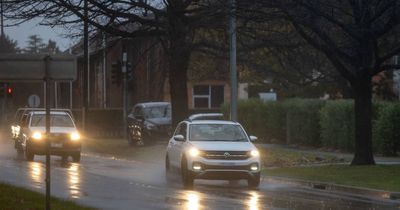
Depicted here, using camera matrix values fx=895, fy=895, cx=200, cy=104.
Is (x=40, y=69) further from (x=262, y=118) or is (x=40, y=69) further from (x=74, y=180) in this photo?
(x=262, y=118)

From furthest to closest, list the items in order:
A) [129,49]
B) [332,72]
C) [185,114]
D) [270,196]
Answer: [129,49]
[332,72]
[185,114]
[270,196]

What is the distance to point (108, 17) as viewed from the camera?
32031 mm

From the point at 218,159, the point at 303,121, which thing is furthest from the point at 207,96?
the point at 218,159

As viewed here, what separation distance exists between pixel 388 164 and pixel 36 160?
12.5 metres

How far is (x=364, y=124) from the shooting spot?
86.5 feet

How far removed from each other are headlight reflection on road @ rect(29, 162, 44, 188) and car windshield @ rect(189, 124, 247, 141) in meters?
3.99

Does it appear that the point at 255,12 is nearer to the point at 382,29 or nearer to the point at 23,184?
the point at 382,29

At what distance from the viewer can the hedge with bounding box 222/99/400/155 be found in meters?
32.4

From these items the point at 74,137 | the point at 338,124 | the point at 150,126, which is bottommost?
the point at 74,137

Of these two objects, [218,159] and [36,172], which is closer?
[218,159]

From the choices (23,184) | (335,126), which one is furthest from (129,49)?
(23,184)

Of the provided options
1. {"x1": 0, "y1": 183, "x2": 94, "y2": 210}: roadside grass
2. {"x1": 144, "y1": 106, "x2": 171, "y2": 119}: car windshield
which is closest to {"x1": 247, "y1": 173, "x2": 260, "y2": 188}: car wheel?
{"x1": 0, "y1": 183, "x2": 94, "y2": 210}: roadside grass

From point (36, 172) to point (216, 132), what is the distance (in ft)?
18.9

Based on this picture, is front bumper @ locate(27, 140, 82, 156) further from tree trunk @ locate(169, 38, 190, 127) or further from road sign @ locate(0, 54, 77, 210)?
road sign @ locate(0, 54, 77, 210)
